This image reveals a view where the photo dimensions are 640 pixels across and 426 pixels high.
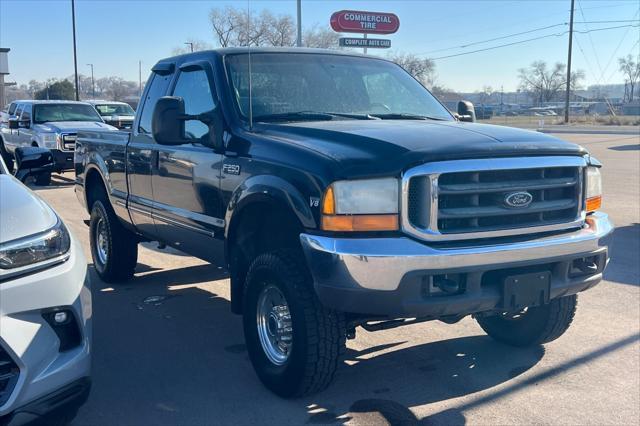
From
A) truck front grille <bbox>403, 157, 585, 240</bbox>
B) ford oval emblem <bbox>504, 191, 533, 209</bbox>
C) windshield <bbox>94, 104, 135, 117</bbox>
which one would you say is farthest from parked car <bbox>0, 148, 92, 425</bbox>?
windshield <bbox>94, 104, 135, 117</bbox>

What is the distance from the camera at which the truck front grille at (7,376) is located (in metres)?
2.82

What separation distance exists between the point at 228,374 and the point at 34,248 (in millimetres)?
1785

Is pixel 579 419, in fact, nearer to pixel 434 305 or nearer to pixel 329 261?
pixel 434 305

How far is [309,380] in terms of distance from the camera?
3770 millimetres

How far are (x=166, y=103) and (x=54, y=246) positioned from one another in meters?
1.53

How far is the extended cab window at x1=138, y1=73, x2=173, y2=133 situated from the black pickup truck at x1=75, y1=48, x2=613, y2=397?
424 mm

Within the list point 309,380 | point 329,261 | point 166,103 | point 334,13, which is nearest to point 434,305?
point 329,261

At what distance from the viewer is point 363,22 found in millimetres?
29109

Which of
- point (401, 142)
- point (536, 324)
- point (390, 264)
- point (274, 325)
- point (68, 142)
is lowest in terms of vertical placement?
point (536, 324)

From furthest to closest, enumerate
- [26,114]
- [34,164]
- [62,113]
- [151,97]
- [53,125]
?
[62,113] < [26,114] < [53,125] < [151,97] < [34,164]

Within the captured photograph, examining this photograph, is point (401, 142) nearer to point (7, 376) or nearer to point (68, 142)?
point (7, 376)

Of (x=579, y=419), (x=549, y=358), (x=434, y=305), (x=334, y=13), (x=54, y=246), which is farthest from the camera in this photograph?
(x=334, y=13)

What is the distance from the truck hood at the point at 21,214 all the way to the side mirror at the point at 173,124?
108cm

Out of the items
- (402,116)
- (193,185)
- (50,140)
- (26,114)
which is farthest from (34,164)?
(26,114)
